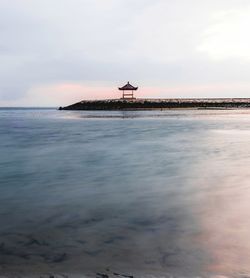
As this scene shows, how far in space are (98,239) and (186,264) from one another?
69.5 inches

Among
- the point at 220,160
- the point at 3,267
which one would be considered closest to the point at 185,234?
the point at 3,267

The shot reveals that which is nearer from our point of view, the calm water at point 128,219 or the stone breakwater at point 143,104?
the calm water at point 128,219

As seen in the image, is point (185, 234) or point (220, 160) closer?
point (185, 234)

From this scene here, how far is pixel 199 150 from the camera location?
22.2m

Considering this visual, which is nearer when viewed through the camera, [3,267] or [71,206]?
[3,267]

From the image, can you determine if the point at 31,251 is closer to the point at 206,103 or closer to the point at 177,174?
the point at 177,174

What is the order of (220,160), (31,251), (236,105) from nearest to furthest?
(31,251), (220,160), (236,105)

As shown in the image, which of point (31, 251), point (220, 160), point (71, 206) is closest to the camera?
point (31, 251)

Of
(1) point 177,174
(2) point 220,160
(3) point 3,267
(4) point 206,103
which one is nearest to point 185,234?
(3) point 3,267

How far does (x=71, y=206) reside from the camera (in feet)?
30.3

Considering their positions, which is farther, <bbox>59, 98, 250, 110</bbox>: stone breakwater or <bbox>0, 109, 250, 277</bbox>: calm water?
<bbox>59, 98, 250, 110</bbox>: stone breakwater

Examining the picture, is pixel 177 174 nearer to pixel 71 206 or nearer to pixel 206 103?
pixel 71 206

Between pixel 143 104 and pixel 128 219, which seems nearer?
pixel 128 219

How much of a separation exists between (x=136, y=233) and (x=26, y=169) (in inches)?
387
